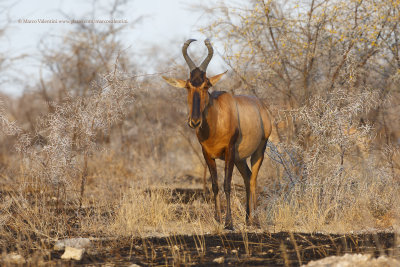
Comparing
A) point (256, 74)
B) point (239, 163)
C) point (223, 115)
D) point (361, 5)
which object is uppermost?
point (361, 5)

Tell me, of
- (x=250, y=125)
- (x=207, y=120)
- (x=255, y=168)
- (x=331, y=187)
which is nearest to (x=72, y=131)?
(x=207, y=120)

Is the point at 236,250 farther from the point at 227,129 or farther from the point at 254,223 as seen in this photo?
the point at 227,129

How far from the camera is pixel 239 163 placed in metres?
7.57

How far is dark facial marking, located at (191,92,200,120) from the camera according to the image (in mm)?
6168

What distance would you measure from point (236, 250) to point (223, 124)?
6.57 feet

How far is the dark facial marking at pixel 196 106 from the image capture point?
6.17 meters

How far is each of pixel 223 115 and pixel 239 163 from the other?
995mm

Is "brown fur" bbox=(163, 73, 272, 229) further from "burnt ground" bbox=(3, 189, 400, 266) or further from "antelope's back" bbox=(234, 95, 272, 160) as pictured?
"burnt ground" bbox=(3, 189, 400, 266)

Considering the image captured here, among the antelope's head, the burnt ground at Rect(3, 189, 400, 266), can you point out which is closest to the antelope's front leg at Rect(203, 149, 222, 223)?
the burnt ground at Rect(3, 189, 400, 266)

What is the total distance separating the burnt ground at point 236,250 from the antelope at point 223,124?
1.02m

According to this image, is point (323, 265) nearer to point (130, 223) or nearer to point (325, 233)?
point (325, 233)

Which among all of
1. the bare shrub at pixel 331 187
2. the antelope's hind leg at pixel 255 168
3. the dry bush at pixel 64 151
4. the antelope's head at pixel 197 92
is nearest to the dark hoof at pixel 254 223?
the bare shrub at pixel 331 187

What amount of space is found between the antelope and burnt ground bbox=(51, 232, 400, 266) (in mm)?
1022

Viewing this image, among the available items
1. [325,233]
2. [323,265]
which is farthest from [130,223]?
[323,265]
